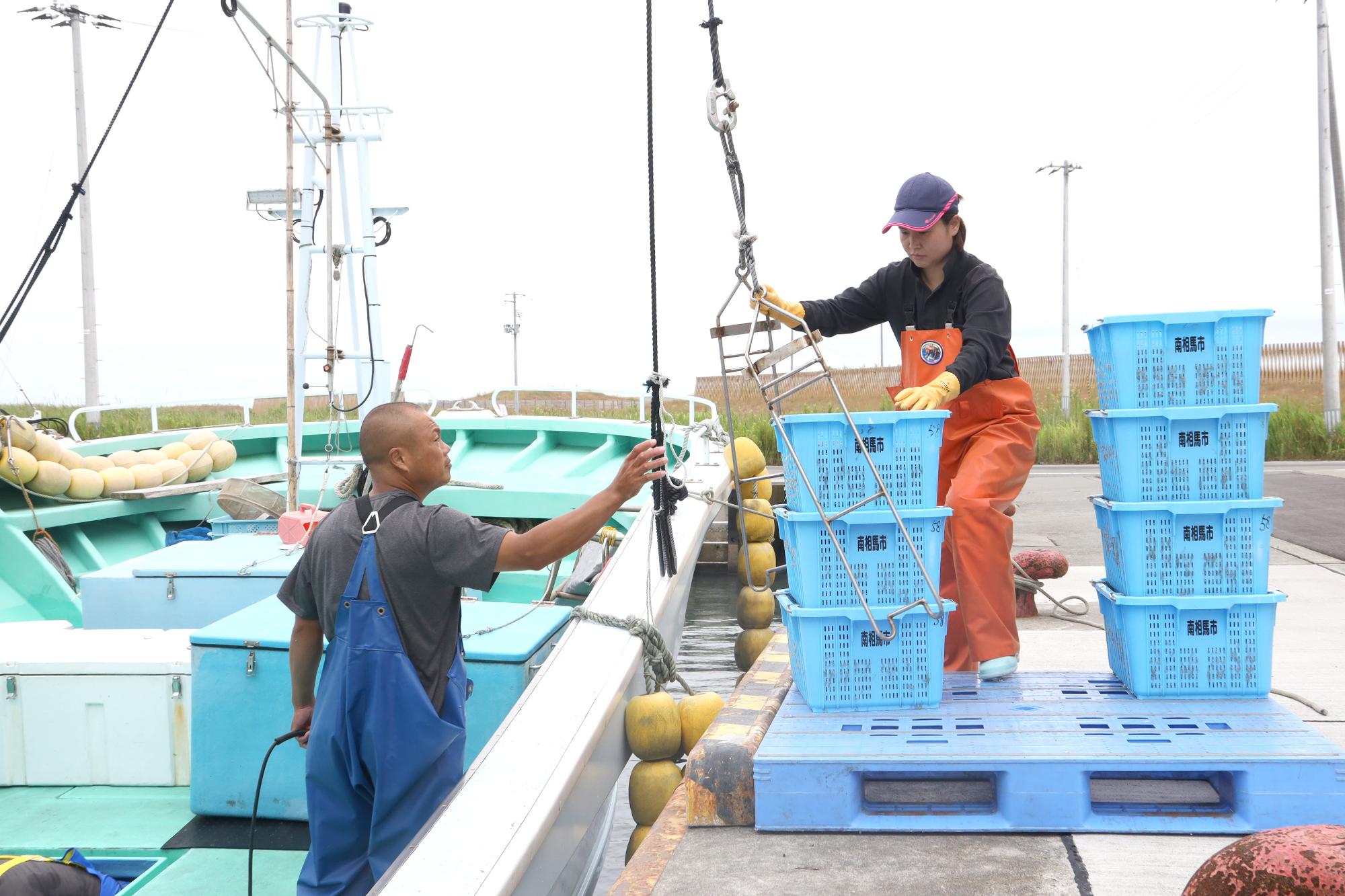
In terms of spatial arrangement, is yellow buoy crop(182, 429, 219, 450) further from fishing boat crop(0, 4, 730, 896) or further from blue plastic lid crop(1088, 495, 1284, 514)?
blue plastic lid crop(1088, 495, 1284, 514)

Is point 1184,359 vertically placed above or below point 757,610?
above

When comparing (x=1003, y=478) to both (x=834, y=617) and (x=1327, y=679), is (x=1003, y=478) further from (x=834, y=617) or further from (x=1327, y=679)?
(x=1327, y=679)

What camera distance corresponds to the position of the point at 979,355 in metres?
3.72

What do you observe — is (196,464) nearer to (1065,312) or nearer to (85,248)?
(85,248)

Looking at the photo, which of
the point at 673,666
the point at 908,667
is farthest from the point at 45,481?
the point at 908,667

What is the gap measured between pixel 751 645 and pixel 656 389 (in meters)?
4.06

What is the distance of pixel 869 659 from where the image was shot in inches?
141

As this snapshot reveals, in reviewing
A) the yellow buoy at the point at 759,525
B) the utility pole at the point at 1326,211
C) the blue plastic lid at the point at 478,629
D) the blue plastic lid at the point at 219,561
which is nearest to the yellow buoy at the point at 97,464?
the blue plastic lid at the point at 219,561

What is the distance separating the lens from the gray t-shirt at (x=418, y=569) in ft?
9.42

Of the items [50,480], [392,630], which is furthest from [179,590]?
[50,480]

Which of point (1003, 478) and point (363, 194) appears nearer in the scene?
point (1003, 478)

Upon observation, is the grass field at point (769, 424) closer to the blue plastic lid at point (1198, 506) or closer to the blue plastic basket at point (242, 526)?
the blue plastic basket at point (242, 526)

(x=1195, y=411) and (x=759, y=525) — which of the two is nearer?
(x=1195, y=411)

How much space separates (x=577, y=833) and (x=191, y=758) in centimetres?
158
